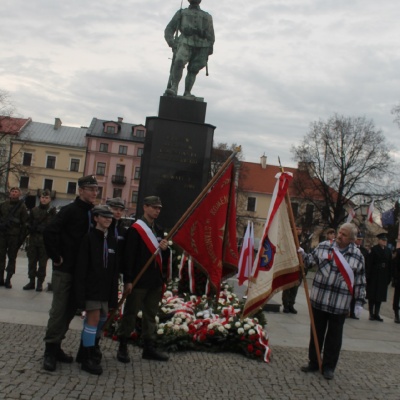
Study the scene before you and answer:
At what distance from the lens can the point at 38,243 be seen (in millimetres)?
9625

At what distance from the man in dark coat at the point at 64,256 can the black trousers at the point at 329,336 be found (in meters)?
2.60

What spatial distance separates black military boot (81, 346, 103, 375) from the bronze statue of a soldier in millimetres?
7253

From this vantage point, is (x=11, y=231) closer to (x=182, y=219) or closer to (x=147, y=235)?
(x=182, y=219)

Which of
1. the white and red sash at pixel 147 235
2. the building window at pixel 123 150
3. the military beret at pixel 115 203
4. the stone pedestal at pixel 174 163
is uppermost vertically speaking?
the building window at pixel 123 150

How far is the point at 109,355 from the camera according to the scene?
587cm

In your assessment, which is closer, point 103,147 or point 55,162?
point 55,162

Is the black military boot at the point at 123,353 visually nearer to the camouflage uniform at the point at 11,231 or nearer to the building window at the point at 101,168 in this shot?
the camouflage uniform at the point at 11,231

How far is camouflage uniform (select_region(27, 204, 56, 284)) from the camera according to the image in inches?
378

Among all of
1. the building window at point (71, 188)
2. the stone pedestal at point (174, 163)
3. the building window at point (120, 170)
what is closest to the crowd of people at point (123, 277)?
the stone pedestal at point (174, 163)

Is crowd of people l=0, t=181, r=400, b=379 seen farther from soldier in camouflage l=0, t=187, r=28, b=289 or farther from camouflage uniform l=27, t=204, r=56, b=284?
soldier in camouflage l=0, t=187, r=28, b=289

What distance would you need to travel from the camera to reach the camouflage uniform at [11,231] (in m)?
9.78

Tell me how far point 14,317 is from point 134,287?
2.48 m

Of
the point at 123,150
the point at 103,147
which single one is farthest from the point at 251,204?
the point at 103,147

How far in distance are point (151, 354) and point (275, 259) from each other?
5.62 feet
